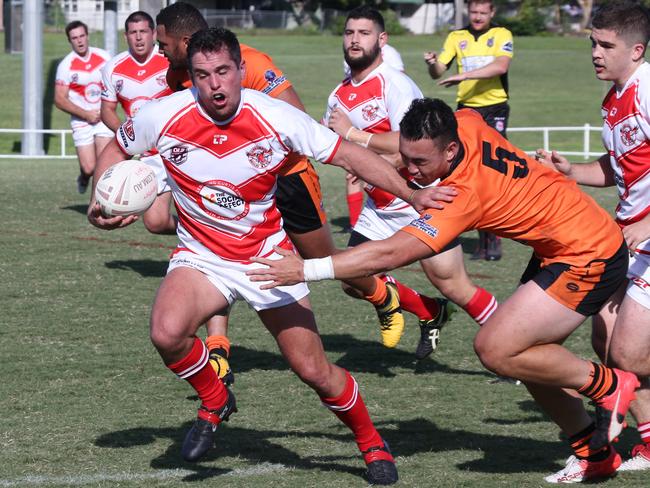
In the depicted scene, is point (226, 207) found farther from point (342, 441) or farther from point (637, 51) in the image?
point (637, 51)

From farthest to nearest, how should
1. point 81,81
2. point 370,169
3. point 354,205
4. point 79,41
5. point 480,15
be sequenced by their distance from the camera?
point 79,41, point 81,81, point 354,205, point 480,15, point 370,169

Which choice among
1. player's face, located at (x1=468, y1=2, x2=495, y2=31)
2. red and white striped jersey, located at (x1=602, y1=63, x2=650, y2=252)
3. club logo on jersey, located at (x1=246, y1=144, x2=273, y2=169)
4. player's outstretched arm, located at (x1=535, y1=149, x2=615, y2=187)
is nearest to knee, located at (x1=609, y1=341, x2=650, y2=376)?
red and white striped jersey, located at (x1=602, y1=63, x2=650, y2=252)

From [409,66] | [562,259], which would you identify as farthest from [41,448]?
[409,66]

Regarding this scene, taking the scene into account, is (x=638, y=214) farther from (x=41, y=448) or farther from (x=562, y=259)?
(x=41, y=448)

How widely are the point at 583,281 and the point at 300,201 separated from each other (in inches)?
79.4

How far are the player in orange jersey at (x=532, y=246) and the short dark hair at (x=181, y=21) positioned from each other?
1.87 metres

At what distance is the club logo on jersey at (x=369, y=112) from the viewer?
26.7ft

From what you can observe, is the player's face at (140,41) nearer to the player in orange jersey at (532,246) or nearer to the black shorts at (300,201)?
the black shorts at (300,201)

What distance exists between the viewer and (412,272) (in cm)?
1116

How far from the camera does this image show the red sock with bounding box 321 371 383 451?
528 cm

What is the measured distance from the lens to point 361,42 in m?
8.02

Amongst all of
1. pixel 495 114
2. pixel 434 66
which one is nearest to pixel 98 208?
pixel 434 66

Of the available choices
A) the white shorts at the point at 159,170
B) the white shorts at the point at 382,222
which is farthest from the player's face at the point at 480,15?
the white shorts at the point at 159,170

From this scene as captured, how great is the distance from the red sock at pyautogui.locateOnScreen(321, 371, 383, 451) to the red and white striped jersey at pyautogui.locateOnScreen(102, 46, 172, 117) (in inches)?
236
